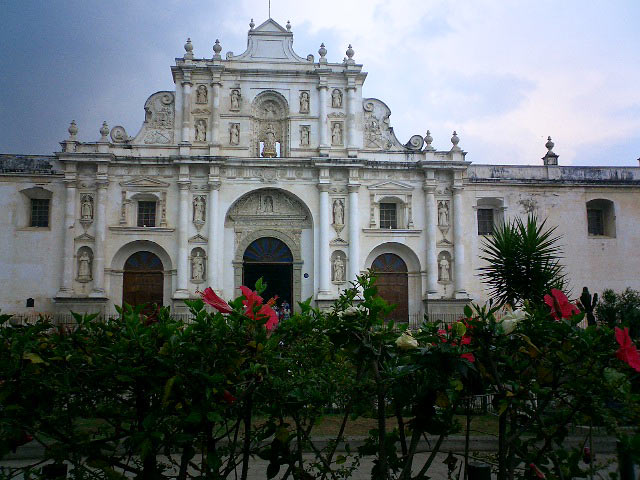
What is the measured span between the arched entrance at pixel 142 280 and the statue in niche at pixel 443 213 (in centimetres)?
1145

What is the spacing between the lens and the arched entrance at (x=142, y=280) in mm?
22609

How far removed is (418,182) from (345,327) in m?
20.5

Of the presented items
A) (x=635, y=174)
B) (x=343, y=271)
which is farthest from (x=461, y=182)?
(x=635, y=174)

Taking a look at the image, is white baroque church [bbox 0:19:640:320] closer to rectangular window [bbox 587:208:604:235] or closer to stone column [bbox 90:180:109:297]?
stone column [bbox 90:180:109:297]

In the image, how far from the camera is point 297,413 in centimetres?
365

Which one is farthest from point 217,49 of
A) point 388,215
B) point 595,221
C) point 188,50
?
point 595,221

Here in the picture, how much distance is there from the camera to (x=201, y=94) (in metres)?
23.5

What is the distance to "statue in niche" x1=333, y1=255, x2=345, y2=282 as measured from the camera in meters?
22.6

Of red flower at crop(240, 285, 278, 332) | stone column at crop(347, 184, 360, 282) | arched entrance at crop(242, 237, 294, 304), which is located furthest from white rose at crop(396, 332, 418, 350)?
arched entrance at crop(242, 237, 294, 304)

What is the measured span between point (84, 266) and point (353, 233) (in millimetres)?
10486

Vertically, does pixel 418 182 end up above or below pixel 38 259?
above

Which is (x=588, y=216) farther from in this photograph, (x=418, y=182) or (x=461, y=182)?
(x=418, y=182)

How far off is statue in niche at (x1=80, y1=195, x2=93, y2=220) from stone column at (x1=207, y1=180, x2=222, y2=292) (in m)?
4.58

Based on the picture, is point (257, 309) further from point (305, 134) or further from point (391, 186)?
point (305, 134)
